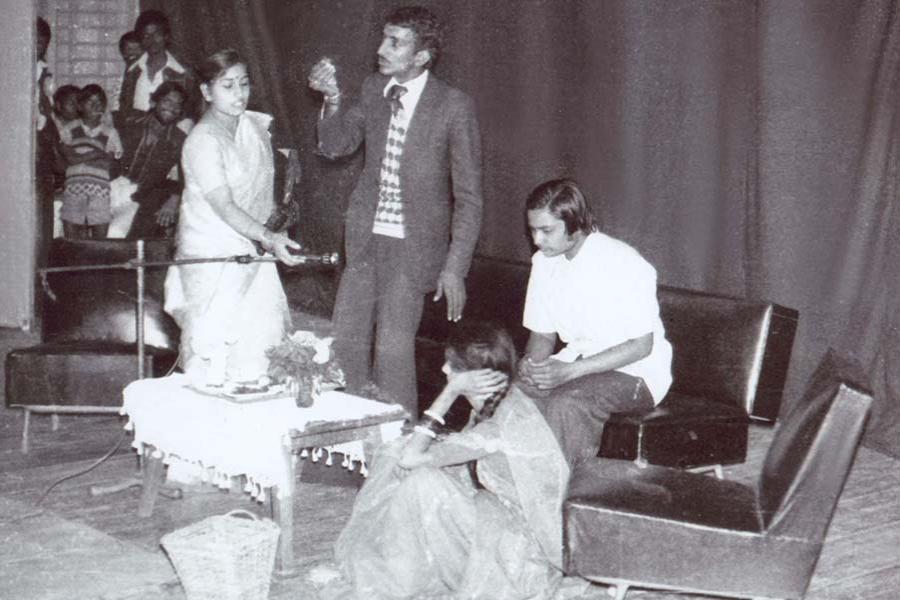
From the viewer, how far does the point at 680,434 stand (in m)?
4.78

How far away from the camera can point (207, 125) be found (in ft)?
17.5

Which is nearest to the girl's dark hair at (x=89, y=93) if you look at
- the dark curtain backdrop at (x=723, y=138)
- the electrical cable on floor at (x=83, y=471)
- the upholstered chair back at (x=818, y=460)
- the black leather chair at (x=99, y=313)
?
the dark curtain backdrop at (x=723, y=138)

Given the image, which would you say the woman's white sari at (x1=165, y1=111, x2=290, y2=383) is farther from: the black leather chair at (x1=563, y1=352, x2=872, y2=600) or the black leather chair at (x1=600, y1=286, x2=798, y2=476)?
the black leather chair at (x1=563, y1=352, x2=872, y2=600)

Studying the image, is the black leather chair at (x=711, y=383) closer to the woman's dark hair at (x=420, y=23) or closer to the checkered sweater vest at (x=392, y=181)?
the checkered sweater vest at (x=392, y=181)

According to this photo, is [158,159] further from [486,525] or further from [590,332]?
[486,525]

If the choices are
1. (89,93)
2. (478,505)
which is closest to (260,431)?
(478,505)

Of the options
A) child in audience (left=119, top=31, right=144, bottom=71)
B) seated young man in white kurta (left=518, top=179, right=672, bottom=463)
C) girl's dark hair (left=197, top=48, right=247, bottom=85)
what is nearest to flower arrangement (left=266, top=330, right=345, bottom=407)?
seated young man in white kurta (left=518, top=179, right=672, bottom=463)

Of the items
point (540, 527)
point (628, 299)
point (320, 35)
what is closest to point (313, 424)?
point (540, 527)

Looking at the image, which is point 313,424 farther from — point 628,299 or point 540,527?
point 628,299

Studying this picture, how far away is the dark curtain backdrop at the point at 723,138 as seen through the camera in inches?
240

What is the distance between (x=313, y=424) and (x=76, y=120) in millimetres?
6225

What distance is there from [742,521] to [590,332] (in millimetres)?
1328

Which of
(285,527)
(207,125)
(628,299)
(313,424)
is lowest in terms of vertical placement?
(285,527)

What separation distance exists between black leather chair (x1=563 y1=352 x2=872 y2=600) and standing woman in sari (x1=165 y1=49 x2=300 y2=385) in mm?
1800
